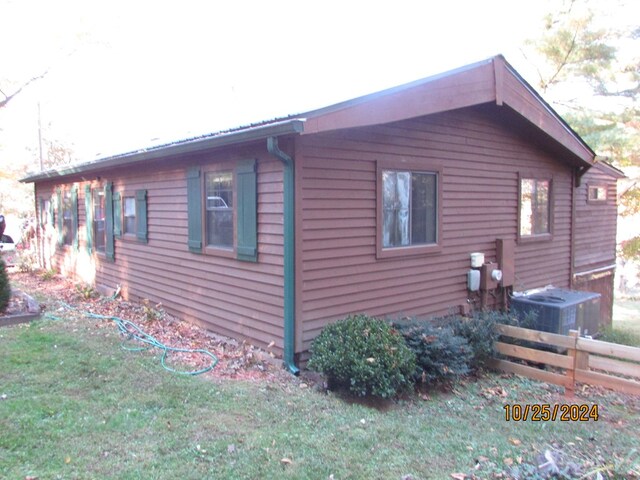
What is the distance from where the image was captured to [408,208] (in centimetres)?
674

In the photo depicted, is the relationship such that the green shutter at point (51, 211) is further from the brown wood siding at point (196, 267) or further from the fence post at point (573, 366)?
the fence post at point (573, 366)

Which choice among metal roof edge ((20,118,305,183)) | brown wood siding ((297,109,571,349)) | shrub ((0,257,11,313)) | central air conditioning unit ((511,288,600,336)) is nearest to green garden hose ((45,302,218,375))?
shrub ((0,257,11,313))

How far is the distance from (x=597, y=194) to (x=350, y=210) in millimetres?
7604

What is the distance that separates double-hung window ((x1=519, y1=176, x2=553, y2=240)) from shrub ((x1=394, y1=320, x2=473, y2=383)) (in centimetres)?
380

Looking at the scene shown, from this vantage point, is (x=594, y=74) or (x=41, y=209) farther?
(x=594, y=74)

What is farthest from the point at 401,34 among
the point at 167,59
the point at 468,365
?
the point at 468,365

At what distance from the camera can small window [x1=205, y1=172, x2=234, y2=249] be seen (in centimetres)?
645

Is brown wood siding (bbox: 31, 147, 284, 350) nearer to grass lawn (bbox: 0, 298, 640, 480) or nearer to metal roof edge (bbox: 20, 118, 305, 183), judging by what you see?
metal roof edge (bbox: 20, 118, 305, 183)

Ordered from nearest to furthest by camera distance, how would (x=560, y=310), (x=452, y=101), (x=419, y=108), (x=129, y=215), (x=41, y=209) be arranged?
(x=419, y=108), (x=452, y=101), (x=560, y=310), (x=129, y=215), (x=41, y=209)

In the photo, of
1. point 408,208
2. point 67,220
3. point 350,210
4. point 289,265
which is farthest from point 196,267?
point 67,220

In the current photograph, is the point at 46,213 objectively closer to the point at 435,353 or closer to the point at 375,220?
the point at 375,220

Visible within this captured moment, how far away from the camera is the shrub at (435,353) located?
5.41 m

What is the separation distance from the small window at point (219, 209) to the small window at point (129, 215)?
2.77 metres

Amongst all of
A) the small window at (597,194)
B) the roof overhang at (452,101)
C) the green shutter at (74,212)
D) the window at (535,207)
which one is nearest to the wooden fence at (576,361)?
the roof overhang at (452,101)
